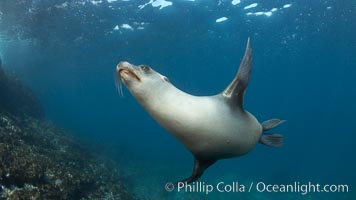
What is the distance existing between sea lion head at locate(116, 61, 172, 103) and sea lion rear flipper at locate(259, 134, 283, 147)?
230 centimetres

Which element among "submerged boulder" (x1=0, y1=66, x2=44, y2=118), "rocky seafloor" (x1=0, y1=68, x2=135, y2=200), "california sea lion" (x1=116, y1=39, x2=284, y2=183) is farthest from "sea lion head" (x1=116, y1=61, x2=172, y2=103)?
"submerged boulder" (x1=0, y1=66, x2=44, y2=118)

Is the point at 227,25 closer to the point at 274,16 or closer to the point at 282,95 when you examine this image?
the point at 274,16

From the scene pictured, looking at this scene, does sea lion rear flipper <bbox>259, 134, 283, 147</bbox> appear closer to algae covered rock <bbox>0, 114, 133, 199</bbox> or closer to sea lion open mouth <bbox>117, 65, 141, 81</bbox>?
sea lion open mouth <bbox>117, 65, 141, 81</bbox>

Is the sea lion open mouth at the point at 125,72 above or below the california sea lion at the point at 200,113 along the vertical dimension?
above

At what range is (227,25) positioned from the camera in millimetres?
24062

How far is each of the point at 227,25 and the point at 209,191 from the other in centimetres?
1423

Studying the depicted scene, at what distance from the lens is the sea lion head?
3275 mm

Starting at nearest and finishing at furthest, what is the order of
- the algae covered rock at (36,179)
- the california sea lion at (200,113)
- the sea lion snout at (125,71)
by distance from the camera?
the sea lion snout at (125,71) → the california sea lion at (200,113) → the algae covered rock at (36,179)

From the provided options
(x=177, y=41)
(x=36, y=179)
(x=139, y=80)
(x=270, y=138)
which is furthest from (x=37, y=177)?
(x=177, y=41)

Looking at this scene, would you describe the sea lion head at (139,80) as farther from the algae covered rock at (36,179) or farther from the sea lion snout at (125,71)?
the algae covered rock at (36,179)

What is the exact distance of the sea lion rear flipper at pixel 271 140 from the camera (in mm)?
5082

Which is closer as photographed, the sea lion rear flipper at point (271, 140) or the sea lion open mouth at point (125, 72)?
the sea lion open mouth at point (125, 72)

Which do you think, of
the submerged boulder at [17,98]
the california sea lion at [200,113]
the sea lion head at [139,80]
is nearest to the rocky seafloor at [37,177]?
the california sea lion at [200,113]

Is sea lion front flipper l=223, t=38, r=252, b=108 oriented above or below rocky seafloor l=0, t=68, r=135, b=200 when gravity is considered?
above
